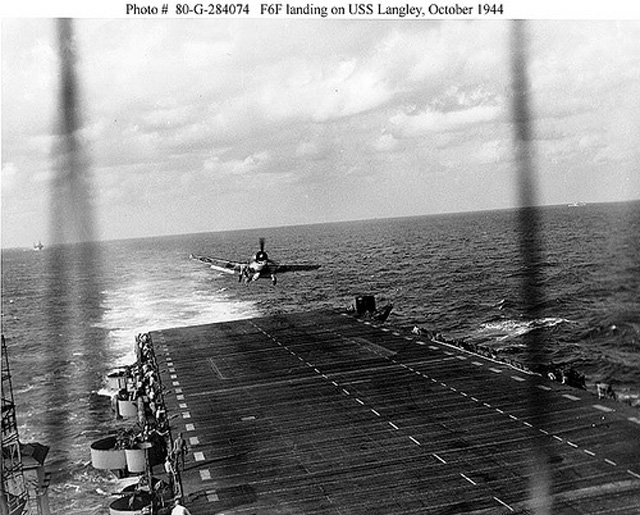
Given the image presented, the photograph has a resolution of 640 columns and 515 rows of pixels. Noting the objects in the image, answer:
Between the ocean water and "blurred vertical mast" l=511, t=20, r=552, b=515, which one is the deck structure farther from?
the ocean water

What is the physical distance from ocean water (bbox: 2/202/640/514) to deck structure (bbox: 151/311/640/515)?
4.44 m

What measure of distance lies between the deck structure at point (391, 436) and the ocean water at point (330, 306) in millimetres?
4440

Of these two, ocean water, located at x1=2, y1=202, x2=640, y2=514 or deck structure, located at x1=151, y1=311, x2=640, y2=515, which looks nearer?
deck structure, located at x1=151, y1=311, x2=640, y2=515

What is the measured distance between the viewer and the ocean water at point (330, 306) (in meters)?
33.6

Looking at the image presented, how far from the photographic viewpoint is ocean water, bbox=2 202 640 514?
33.6 meters

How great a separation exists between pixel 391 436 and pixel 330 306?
4719 cm

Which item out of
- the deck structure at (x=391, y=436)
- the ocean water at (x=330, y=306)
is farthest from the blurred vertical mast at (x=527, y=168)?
the ocean water at (x=330, y=306)

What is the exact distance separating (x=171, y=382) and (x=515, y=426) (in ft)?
57.9

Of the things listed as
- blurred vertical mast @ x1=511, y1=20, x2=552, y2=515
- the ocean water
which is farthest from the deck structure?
the ocean water

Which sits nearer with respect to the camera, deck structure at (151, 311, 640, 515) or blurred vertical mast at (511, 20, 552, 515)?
blurred vertical mast at (511, 20, 552, 515)

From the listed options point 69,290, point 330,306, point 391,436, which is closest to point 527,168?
point 391,436

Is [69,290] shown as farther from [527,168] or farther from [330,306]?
[527,168]

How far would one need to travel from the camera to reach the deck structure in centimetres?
1881

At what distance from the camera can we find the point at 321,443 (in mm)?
23672
